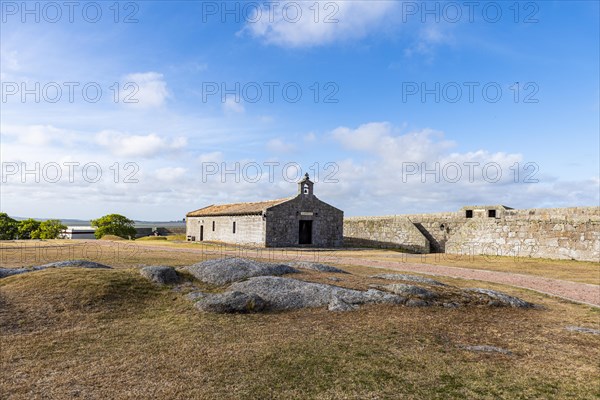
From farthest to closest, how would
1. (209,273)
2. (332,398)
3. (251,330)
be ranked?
(209,273)
(251,330)
(332,398)

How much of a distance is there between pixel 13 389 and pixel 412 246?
105 feet

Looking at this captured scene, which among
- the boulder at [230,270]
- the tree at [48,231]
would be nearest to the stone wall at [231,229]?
the tree at [48,231]

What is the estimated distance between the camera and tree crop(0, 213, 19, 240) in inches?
1941

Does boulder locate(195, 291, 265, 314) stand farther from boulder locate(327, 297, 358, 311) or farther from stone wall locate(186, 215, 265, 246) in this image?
stone wall locate(186, 215, 265, 246)

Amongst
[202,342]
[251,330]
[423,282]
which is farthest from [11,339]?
[423,282]

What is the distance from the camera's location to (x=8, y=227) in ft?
164

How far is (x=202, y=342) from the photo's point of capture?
7.44 m

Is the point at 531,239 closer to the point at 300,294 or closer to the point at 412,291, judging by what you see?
the point at 412,291

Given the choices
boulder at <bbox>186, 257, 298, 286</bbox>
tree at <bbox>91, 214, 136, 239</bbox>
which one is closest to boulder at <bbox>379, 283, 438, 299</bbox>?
boulder at <bbox>186, 257, 298, 286</bbox>

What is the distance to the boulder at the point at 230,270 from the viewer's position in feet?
38.6

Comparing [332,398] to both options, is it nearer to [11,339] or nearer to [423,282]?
[11,339]

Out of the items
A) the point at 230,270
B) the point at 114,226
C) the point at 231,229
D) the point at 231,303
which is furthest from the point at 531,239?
the point at 114,226

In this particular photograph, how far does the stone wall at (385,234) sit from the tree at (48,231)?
33800mm

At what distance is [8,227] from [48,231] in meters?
5.44
